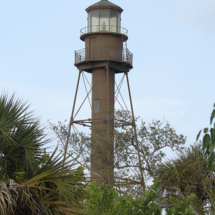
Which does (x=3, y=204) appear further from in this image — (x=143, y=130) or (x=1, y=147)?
(x=143, y=130)

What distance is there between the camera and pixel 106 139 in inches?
891

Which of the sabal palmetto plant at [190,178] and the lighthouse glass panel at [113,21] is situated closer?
the sabal palmetto plant at [190,178]

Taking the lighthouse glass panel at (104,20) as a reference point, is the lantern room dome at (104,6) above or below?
above

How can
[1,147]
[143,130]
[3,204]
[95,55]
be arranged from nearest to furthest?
[3,204] < [1,147] < [143,130] < [95,55]

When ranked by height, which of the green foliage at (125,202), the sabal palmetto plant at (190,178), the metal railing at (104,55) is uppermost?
the metal railing at (104,55)

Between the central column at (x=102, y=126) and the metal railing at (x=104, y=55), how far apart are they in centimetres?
81

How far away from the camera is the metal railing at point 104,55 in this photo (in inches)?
1153

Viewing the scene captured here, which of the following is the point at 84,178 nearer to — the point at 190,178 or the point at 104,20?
the point at 190,178

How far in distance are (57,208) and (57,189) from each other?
1.70 feet

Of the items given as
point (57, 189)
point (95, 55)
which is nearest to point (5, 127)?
point (57, 189)

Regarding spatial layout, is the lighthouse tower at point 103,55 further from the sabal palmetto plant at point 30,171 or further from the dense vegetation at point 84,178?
the sabal palmetto plant at point 30,171

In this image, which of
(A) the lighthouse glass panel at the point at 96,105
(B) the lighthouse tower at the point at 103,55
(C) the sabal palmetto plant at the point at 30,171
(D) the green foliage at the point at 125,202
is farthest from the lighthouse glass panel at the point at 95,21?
(C) the sabal palmetto plant at the point at 30,171

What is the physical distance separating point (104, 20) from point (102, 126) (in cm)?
893

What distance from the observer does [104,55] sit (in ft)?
96.1
